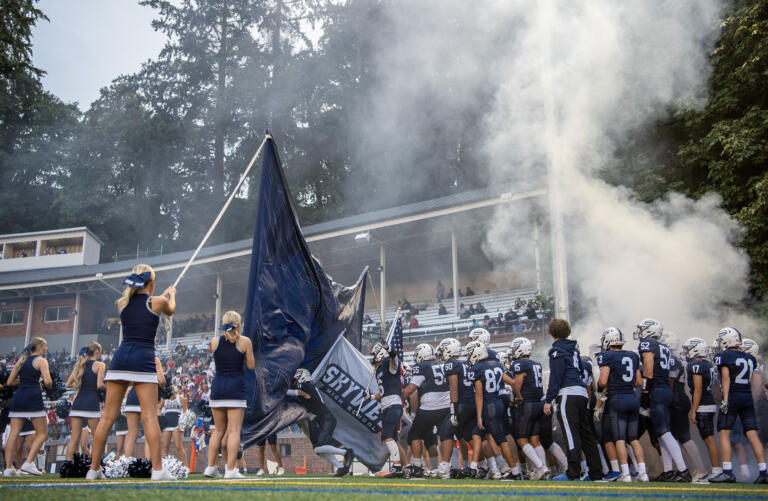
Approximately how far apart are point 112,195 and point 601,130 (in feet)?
126

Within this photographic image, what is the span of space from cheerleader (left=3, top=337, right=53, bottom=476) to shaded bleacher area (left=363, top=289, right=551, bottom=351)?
13.2 meters

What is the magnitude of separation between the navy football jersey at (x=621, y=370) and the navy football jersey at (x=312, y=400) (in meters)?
3.75

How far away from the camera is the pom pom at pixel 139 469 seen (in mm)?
6793

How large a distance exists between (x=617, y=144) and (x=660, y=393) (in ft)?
43.4

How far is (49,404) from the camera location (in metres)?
21.6

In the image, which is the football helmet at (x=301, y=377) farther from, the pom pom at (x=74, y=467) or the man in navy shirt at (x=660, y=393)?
the man in navy shirt at (x=660, y=393)

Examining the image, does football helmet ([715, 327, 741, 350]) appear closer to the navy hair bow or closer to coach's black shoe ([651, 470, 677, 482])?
coach's black shoe ([651, 470, 677, 482])

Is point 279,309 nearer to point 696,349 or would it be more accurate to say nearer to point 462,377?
point 462,377

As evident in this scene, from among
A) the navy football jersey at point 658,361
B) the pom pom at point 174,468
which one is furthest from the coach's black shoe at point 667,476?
the pom pom at point 174,468

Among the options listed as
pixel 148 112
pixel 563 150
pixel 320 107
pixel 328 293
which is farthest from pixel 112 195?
pixel 328 293

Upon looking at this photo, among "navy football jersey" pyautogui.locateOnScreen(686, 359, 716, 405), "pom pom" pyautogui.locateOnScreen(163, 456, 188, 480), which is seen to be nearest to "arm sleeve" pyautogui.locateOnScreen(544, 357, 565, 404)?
"navy football jersey" pyautogui.locateOnScreen(686, 359, 716, 405)

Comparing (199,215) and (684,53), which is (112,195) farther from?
(684,53)

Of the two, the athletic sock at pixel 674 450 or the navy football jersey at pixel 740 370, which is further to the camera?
the navy football jersey at pixel 740 370

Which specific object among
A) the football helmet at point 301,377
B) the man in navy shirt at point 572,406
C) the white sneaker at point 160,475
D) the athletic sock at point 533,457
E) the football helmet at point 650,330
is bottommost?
the white sneaker at point 160,475
